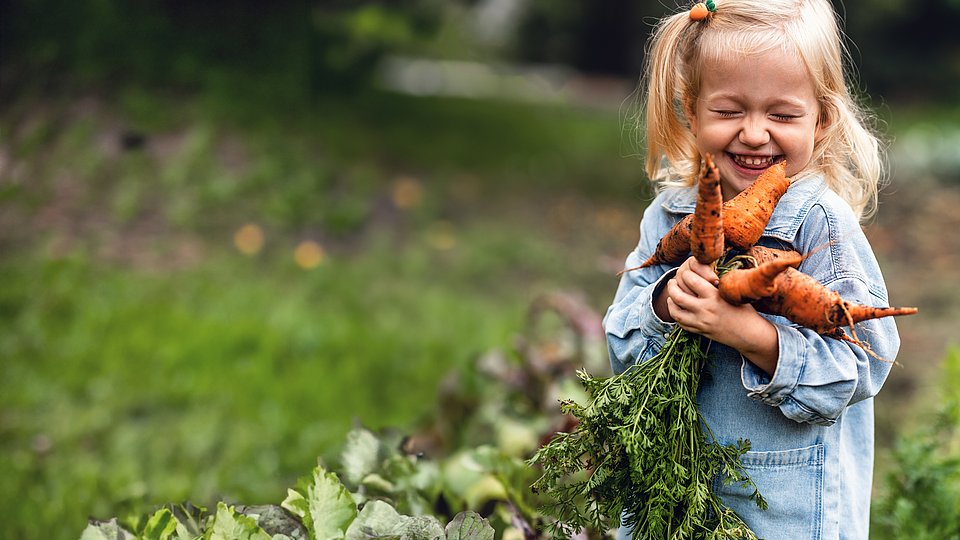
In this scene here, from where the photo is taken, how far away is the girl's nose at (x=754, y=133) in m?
1.81

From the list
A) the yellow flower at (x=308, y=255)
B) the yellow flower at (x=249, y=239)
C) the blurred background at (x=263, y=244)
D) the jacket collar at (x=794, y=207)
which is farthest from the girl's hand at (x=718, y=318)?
the yellow flower at (x=249, y=239)

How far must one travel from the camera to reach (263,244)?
547 centimetres

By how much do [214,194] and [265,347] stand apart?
186cm

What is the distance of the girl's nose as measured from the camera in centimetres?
181

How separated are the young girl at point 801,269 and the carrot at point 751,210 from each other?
80 millimetres

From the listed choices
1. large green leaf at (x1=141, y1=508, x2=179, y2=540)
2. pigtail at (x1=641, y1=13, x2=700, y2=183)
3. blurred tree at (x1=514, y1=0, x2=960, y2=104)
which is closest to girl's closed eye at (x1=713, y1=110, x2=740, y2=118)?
pigtail at (x1=641, y1=13, x2=700, y2=183)

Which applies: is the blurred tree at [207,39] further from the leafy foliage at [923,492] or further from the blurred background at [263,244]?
the leafy foliage at [923,492]

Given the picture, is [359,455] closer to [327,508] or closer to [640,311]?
[327,508]

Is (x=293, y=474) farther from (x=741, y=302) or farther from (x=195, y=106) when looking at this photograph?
(x=195, y=106)

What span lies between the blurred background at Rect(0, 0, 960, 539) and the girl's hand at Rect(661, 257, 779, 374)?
28.7 inches

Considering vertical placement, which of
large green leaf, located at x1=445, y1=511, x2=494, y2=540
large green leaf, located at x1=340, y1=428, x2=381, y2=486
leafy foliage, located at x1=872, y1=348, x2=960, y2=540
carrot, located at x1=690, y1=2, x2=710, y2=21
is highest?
carrot, located at x1=690, y1=2, x2=710, y2=21

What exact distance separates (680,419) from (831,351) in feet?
1.04

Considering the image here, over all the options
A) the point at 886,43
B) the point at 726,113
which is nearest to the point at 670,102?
the point at 726,113

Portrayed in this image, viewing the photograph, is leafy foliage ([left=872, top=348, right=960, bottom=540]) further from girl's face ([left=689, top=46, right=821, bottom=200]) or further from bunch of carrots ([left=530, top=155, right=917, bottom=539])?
girl's face ([left=689, top=46, right=821, bottom=200])
